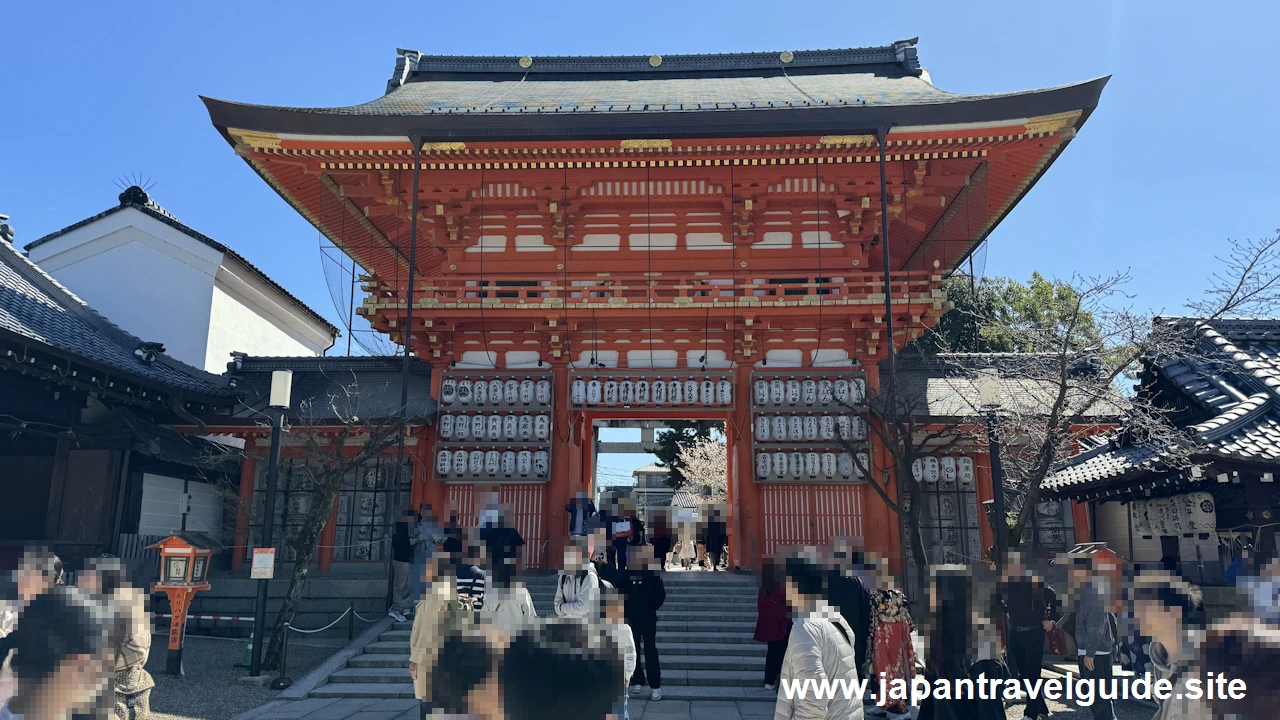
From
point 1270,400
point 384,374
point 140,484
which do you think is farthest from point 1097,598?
point 140,484

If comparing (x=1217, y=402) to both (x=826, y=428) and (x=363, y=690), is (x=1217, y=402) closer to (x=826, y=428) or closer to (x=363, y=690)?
(x=826, y=428)

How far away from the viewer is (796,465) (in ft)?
44.3

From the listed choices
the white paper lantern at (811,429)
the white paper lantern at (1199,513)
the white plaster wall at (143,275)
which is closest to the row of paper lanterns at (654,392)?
the white paper lantern at (811,429)

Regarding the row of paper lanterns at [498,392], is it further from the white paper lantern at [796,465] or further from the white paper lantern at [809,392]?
the white paper lantern at [809,392]

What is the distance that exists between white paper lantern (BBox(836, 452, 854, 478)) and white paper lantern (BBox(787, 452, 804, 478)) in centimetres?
62

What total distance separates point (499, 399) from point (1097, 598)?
974 centimetres

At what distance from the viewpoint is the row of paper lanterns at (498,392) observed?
14062mm

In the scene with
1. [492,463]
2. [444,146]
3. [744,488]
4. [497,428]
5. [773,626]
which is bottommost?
[773,626]

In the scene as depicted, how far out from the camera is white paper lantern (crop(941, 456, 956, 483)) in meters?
13.7

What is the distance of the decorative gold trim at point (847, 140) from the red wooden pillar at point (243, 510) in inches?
452

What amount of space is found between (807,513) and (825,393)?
2.12 m

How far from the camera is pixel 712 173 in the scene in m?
14.0

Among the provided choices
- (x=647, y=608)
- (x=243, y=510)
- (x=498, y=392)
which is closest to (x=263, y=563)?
(x=647, y=608)

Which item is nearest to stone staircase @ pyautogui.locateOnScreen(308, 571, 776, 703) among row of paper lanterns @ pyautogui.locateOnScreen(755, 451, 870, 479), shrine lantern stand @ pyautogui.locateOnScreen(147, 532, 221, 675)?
shrine lantern stand @ pyautogui.locateOnScreen(147, 532, 221, 675)
